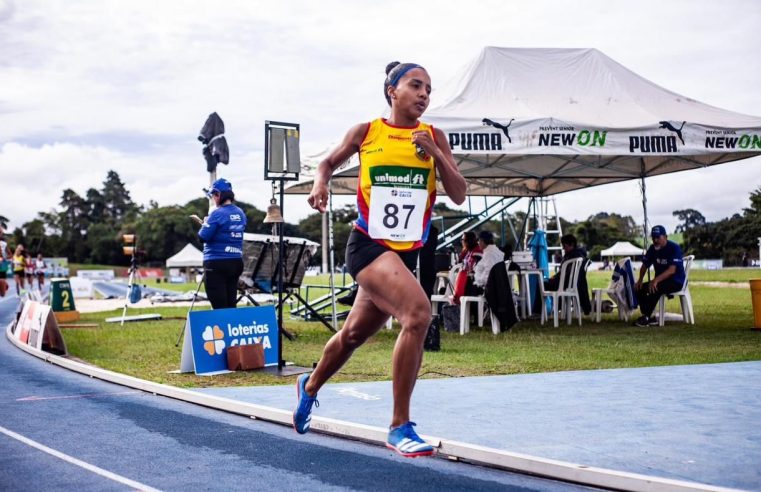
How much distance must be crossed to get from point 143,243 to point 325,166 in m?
112

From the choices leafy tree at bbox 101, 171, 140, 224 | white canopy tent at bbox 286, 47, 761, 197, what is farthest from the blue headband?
leafy tree at bbox 101, 171, 140, 224

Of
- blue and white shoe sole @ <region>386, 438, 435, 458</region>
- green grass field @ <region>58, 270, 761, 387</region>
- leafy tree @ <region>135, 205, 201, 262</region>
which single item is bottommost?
green grass field @ <region>58, 270, 761, 387</region>

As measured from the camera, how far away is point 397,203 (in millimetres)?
3971

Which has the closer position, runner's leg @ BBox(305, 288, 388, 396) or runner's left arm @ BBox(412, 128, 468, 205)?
runner's left arm @ BBox(412, 128, 468, 205)

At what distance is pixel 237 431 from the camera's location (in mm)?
4906

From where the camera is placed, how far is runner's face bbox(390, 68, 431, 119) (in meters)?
4.02

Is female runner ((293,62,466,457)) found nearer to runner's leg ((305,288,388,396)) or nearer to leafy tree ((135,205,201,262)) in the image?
runner's leg ((305,288,388,396))

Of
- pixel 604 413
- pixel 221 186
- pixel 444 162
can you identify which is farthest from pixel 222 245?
pixel 444 162

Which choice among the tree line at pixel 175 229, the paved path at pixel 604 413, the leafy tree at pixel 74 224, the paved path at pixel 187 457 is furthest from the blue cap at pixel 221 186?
the leafy tree at pixel 74 224

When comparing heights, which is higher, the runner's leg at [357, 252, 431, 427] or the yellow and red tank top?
the yellow and red tank top

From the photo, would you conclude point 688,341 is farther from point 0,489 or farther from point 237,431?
point 0,489

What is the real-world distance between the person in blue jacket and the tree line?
189 feet

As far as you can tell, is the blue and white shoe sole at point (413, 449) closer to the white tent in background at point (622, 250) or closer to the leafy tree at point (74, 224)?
the white tent in background at point (622, 250)

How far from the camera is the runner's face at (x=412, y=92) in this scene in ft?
13.2
